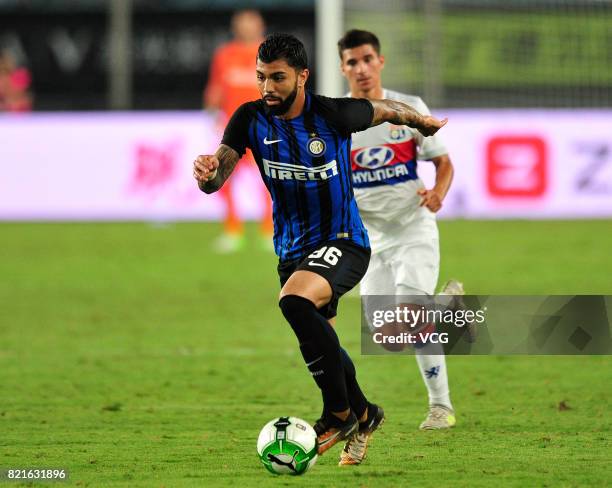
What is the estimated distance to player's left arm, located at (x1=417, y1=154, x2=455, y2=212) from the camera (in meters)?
6.82

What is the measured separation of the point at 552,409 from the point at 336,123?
2327mm

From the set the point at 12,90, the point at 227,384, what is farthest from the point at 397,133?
the point at 12,90

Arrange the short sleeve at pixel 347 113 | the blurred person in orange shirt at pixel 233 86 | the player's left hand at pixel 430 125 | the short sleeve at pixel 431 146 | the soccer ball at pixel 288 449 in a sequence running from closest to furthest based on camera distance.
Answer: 1. the soccer ball at pixel 288 449
2. the short sleeve at pixel 347 113
3. the player's left hand at pixel 430 125
4. the short sleeve at pixel 431 146
5. the blurred person in orange shirt at pixel 233 86

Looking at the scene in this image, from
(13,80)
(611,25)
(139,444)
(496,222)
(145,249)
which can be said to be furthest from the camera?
(13,80)

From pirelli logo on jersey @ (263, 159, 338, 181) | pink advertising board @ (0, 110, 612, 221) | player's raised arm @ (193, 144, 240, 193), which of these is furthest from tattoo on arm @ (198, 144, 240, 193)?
pink advertising board @ (0, 110, 612, 221)

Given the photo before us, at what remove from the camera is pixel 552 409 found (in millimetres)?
7121

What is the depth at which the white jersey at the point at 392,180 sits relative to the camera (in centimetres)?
715

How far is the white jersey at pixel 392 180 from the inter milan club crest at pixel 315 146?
1.44 m

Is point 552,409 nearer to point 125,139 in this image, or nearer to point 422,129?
point 422,129

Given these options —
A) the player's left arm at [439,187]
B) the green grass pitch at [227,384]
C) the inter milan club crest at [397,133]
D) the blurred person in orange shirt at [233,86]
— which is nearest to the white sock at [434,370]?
the green grass pitch at [227,384]

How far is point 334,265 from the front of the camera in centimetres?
570

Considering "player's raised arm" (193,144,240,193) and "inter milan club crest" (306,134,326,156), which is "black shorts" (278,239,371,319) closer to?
"inter milan club crest" (306,134,326,156)

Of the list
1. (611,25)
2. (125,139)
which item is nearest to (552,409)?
(611,25)

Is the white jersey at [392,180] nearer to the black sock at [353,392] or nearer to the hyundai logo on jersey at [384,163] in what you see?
the hyundai logo on jersey at [384,163]
